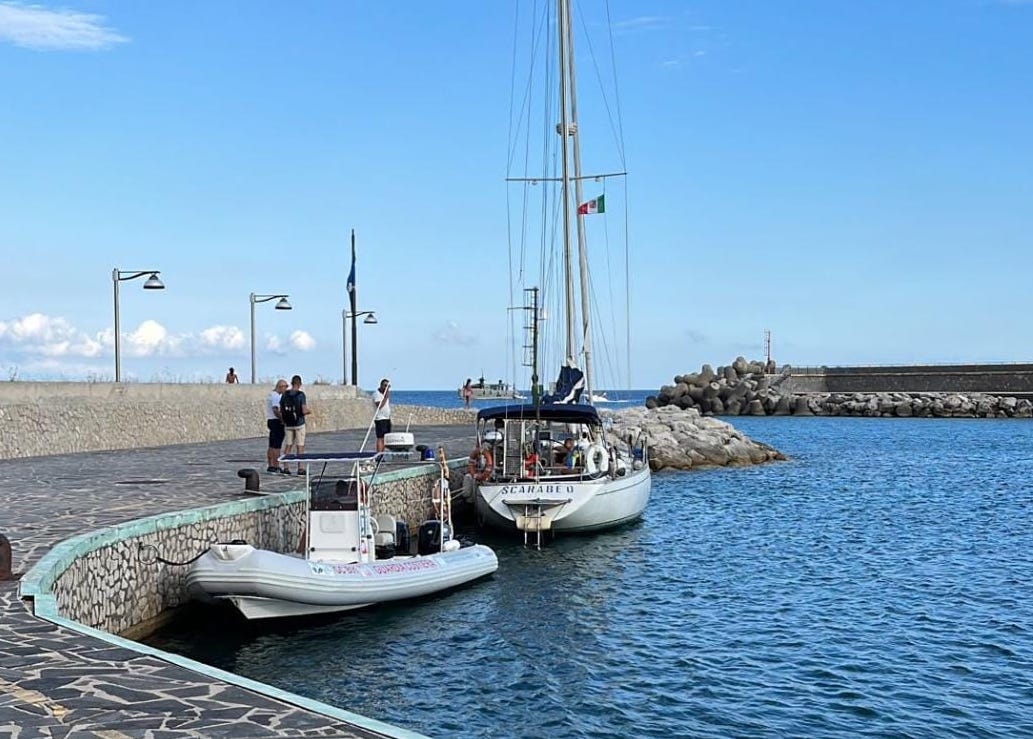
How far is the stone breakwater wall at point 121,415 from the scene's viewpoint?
24.1 m

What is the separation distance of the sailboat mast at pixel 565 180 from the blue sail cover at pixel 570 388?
39.3 inches

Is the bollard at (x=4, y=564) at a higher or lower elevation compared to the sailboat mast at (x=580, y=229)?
lower

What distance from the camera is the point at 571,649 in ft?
43.2

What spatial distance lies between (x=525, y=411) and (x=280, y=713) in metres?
14.9

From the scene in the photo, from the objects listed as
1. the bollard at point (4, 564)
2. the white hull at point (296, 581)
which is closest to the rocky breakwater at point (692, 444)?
the white hull at point (296, 581)

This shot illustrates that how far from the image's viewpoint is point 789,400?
319ft

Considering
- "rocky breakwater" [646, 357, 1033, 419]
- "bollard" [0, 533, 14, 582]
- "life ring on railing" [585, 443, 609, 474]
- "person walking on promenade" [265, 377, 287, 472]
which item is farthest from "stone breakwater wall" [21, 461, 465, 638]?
"rocky breakwater" [646, 357, 1033, 419]

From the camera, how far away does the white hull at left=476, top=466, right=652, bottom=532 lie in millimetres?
20547

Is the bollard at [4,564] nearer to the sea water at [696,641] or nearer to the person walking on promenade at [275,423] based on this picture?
the sea water at [696,641]

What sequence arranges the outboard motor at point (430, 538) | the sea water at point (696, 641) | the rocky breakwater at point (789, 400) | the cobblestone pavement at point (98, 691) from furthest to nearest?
1. the rocky breakwater at point (789, 400)
2. the outboard motor at point (430, 538)
3. the sea water at point (696, 641)
4. the cobblestone pavement at point (98, 691)

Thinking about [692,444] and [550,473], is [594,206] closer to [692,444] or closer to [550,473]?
[550,473]

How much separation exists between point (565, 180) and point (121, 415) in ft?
42.4

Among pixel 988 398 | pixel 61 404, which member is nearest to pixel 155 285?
pixel 61 404

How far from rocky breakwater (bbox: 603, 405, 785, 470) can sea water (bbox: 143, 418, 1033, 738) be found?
15.1m
